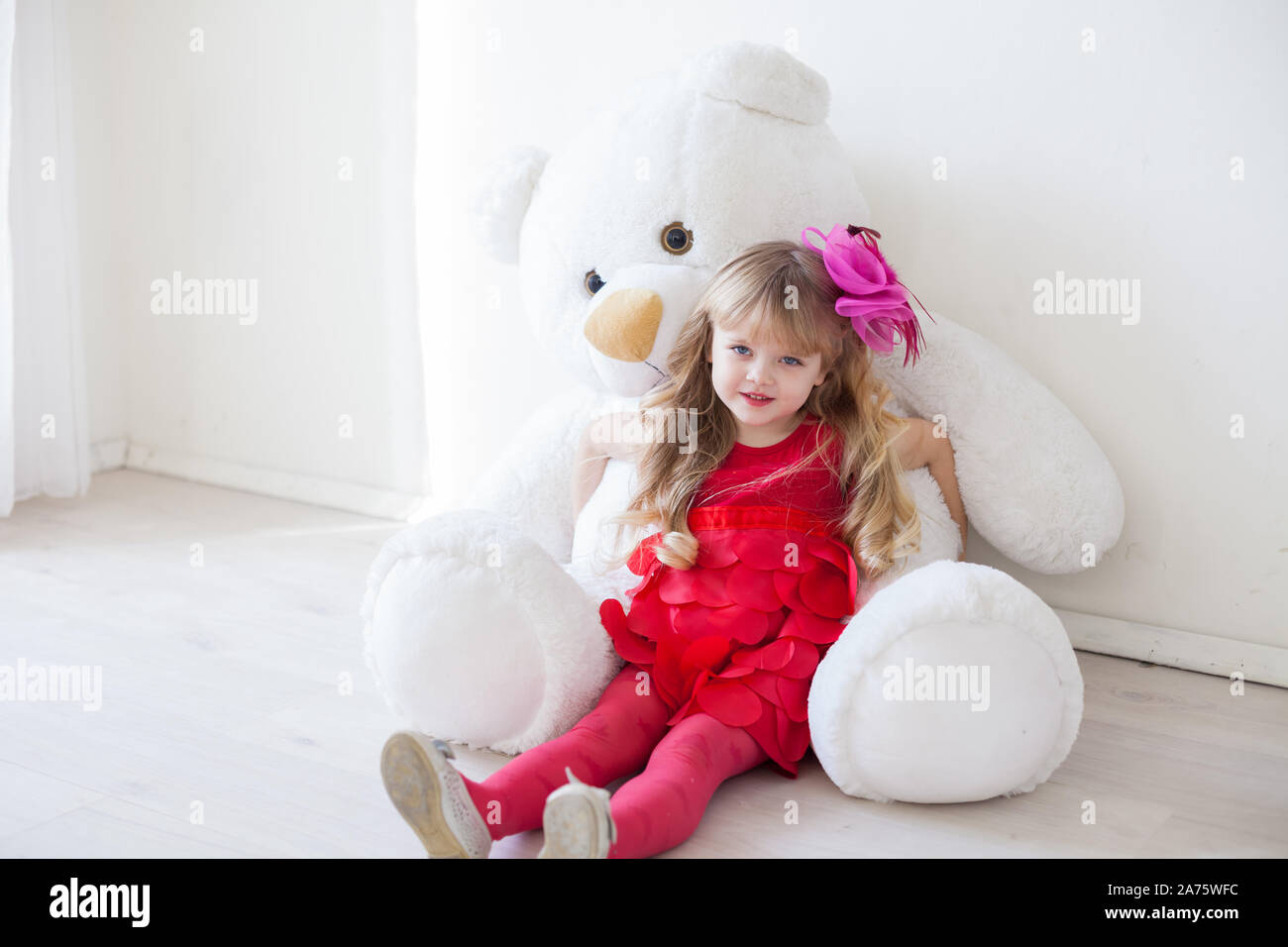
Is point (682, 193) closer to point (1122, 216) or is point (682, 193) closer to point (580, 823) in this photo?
point (1122, 216)

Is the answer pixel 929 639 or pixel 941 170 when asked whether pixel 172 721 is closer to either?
pixel 929 639

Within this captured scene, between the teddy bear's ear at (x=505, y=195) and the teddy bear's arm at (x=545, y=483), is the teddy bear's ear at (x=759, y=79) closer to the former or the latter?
the teddy bear's ear at (x=505, y=195)

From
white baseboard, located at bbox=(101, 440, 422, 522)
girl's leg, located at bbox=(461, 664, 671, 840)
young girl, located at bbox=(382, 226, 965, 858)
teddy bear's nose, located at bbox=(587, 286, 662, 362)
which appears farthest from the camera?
white baseboard, located at bbox=(101, 440, 422, 522)

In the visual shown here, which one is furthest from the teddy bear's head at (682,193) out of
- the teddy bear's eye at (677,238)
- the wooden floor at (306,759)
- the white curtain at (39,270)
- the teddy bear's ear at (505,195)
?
the white curtain at (39,270)

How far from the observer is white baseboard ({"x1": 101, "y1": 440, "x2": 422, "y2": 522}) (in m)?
2.20

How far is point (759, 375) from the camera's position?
1.30 meters

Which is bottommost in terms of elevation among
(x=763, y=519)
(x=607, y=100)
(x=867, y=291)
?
(x=763, y=519)

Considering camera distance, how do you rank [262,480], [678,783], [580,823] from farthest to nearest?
[262,480] → [678,783] → [580,823]

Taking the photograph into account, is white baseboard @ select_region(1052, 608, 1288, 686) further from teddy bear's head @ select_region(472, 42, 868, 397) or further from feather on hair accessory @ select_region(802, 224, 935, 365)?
teddy bear's head @ select_region(472, 42, 868, 397)

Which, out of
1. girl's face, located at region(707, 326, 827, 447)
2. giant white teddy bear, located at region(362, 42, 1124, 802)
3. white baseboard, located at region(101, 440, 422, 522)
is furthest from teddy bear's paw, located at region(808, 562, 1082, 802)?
white baseboard, located at region(101, 440, 422, 522)

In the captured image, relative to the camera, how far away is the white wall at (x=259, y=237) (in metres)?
2.10

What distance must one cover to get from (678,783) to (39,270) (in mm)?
1641

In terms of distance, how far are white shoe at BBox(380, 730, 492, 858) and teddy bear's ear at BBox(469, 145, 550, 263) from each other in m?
0.79

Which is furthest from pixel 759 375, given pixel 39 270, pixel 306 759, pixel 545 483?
pixel 39 270
